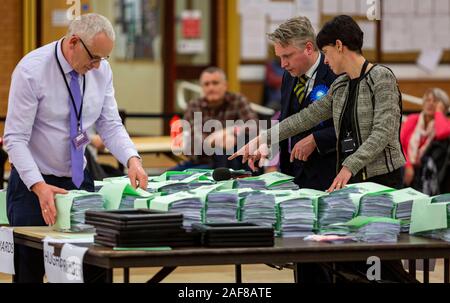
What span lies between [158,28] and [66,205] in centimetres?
961

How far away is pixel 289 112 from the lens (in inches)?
229

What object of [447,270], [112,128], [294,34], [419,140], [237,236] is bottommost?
[419,140]

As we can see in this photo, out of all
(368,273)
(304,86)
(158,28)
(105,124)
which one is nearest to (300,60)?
(304,86)

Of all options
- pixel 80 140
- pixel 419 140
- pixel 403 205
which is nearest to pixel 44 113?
pixel 80 140

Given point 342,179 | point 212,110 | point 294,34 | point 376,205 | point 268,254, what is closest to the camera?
point 268,254

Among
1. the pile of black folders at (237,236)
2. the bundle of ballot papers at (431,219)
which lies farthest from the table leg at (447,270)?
the pile of black folders at (237,236)

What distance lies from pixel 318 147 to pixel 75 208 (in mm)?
1352

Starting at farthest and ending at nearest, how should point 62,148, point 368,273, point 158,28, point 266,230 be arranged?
point 158,28 < point 62,148 < point 368,273 < point 266,230

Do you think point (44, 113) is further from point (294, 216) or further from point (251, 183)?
point (294, 216)

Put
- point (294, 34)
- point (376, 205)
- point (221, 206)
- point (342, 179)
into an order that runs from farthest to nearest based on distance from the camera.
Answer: point (294, 34)
point (342, 179)
point (376, 205)
point (221, 206)

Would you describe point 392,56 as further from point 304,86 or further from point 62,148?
point 62,148

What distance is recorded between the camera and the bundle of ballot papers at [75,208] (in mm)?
4719

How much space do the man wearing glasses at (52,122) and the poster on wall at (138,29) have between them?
8.91 metres

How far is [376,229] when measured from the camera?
14.7 feet
